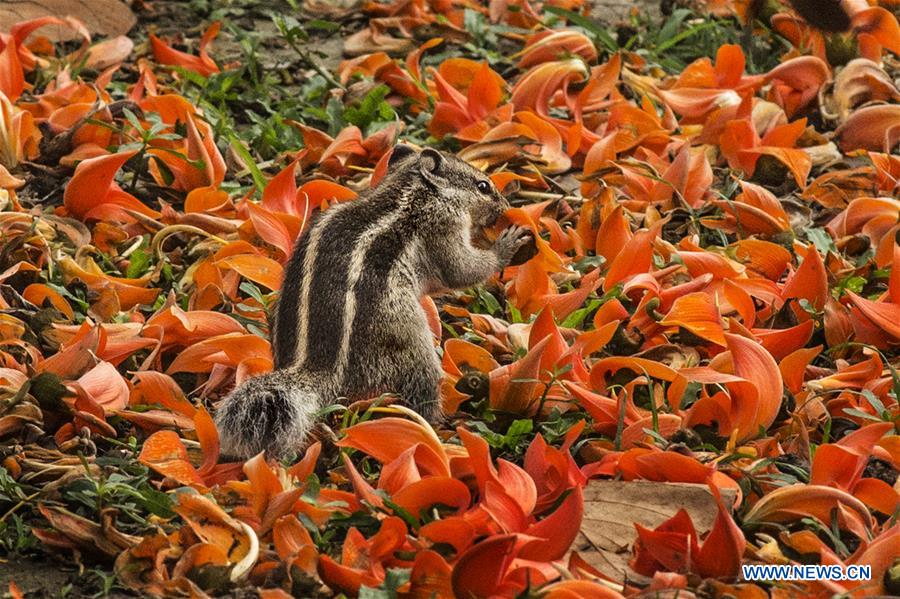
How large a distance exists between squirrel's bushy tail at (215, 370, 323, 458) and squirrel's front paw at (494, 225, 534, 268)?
4.26ft

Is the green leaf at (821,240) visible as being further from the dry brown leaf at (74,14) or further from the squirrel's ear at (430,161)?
the dry brown leaf at (74,14)

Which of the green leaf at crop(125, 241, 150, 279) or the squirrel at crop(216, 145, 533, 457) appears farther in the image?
the green leaf at crop(125, 241, 150, 279)

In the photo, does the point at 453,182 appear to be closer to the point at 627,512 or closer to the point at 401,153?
the point at 401,153

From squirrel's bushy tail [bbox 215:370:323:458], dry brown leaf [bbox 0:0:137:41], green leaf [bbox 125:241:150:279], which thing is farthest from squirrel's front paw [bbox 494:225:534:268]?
dry brown leaf [bbox 0:0:137:41]

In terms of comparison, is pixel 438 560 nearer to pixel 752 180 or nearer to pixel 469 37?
pixel 752 180

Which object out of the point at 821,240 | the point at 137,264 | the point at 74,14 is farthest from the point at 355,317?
the point at 74,14

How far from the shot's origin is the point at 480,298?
214 inches

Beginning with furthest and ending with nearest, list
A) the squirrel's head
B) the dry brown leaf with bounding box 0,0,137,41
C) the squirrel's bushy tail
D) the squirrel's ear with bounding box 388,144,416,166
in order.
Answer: the dry brown leaf with bounding box 0,0,137,41, the squirrel's ear with bounding box 388,144,416,166, the squirrel's head, the squirrel's bushy tail

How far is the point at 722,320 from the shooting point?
15.9ft

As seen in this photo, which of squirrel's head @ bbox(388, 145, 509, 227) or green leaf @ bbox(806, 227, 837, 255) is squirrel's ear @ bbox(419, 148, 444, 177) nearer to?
squirrel's head @ bbox(388, 145, 509, 227)

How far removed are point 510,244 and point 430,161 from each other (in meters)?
0.45

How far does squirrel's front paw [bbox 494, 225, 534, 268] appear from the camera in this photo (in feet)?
17.4

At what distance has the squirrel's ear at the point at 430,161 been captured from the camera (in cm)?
521

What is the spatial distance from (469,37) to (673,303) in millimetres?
3070
